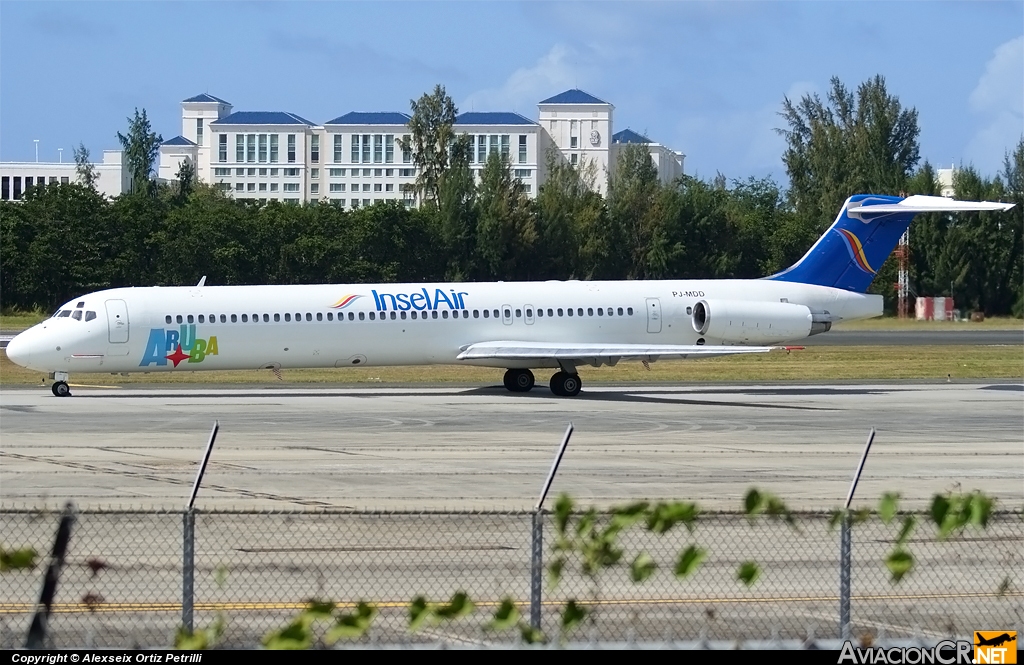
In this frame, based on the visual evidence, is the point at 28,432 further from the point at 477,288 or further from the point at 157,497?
the point at 477,288

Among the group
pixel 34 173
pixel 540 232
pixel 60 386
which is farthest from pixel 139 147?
pixel 60 386

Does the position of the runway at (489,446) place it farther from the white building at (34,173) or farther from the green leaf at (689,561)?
the white building at (34,173)

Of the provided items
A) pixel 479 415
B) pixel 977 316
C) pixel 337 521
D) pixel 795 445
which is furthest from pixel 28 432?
pixel 977 316

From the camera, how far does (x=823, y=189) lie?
85750 millimetres

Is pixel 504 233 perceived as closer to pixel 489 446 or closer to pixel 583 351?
pixel 583 351

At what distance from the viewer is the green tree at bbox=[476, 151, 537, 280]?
255ft

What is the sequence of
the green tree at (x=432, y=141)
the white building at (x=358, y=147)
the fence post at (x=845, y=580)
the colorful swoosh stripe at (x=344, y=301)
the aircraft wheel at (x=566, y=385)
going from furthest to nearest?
the white building at (x=358, y=147), the green tree at (x=432, y=141), the aircraft wheel at (x=566, y=385), the colorful swoosh stripe at (x=344, y=301), the fence post at (x=845, y=580)

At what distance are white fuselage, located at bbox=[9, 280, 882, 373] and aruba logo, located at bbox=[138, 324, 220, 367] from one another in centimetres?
2

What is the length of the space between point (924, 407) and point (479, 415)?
9.28 m

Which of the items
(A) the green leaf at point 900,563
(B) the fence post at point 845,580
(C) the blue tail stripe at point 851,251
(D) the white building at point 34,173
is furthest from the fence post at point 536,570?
(D) the white building at point 34,173

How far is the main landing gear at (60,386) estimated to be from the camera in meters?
30.6

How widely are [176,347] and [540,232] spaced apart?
50.6 meters

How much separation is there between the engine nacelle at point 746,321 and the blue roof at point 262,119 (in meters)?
130

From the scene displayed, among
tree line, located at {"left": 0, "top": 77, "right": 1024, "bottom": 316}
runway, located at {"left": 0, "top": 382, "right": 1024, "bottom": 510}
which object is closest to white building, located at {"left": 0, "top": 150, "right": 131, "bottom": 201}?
tree line, located at {"left": 0, "top": 77, "right": 1024, "bottom": 316}
